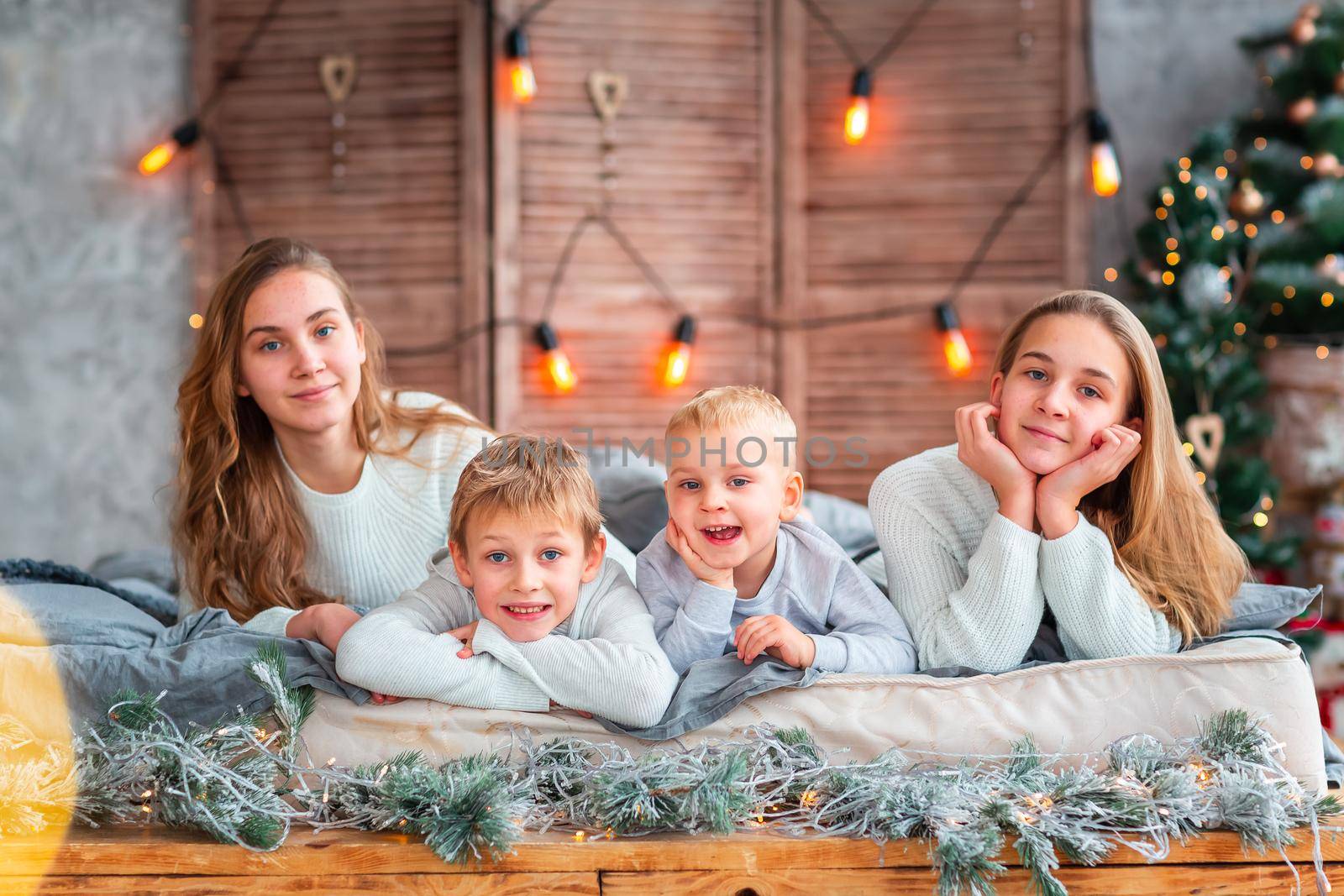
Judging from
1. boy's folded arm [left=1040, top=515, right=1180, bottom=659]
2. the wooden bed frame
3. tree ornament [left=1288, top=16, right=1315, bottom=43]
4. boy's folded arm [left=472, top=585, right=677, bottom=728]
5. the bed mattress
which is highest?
tree ornament [left=1288, top=16, right=1315, bottom=43]

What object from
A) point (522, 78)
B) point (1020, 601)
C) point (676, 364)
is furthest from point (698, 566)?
point (522, 78)

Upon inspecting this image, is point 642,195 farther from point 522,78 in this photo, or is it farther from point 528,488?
point 528,488

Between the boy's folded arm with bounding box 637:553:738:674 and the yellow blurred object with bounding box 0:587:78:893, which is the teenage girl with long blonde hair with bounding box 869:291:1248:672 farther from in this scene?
the yellow blurred object with bounding box 0:587:78:893

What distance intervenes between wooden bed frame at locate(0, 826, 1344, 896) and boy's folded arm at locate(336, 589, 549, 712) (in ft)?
0.58

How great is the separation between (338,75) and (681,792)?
2.73 metres

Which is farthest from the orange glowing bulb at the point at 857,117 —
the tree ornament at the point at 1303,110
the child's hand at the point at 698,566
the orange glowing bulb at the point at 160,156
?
the child's hand at the point at 698,566

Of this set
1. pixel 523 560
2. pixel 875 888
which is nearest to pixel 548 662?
pixel 523 560

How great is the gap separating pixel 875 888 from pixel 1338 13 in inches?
112

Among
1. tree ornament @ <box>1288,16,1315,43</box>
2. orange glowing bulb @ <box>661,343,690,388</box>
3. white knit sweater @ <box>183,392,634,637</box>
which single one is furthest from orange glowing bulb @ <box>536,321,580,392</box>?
tree ornament @ <box>1288,16,1315,43</box>

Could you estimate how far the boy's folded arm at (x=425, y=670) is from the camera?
4.28 feet

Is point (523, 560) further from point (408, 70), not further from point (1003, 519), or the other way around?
point (408, 70)

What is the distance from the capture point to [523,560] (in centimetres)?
131

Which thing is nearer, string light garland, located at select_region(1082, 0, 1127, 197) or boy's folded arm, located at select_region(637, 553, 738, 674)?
boy's folded arm, located at select_region(637, 553, 738, 674)

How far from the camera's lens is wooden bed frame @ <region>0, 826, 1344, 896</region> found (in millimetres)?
1187
